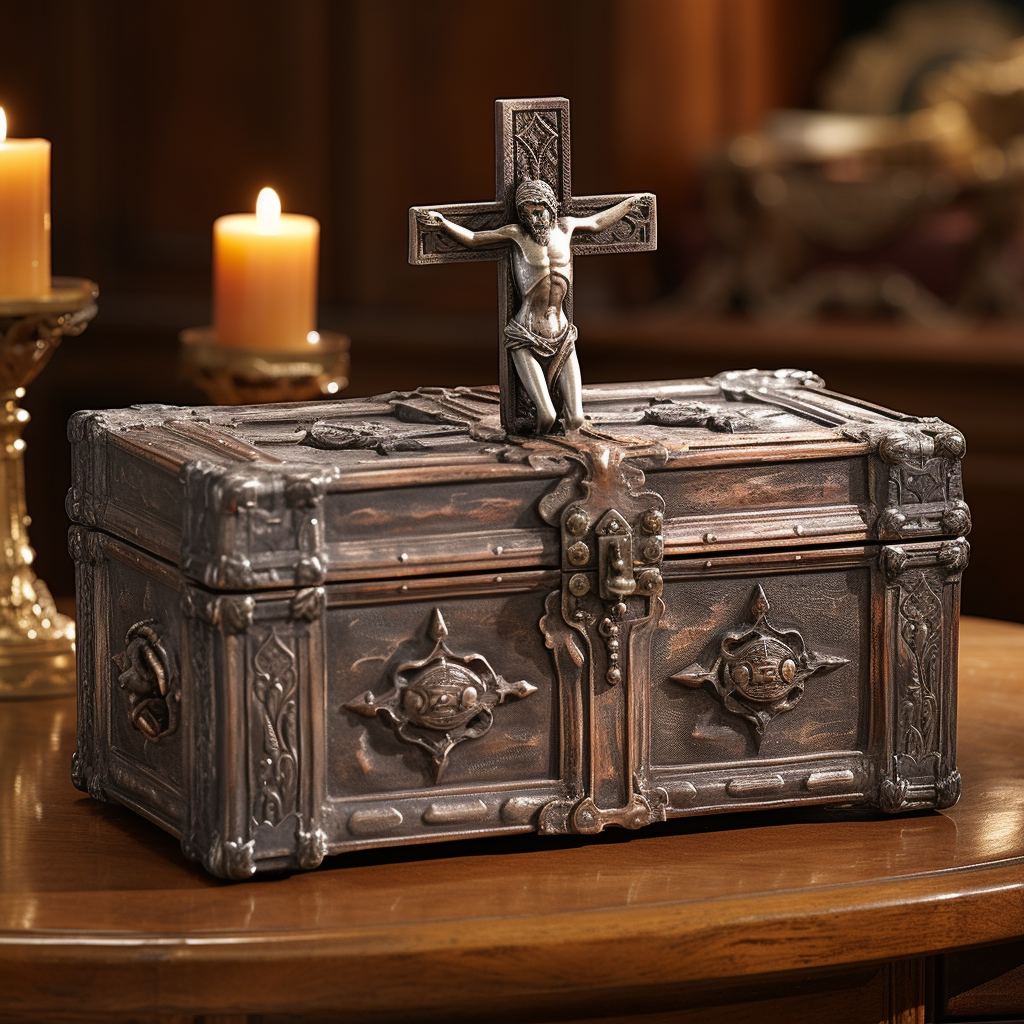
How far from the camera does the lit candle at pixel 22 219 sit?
1.69 metres

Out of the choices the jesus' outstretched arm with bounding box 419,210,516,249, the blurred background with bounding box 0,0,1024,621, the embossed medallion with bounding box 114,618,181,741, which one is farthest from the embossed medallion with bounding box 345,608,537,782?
the blurred background with bounding box 0,0,1024,621

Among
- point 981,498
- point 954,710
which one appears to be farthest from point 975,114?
point 954,710

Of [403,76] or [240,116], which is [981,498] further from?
[240,116]

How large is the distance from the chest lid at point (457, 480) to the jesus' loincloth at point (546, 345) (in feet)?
0.15

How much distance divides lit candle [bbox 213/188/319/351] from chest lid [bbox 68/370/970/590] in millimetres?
279

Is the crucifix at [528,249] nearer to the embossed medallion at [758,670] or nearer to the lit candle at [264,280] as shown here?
the embossed medallion at [758,670]

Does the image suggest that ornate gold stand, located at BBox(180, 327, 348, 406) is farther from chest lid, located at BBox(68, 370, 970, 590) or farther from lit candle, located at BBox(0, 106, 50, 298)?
chest lid, located at BBox(68, 370, 970, 590)

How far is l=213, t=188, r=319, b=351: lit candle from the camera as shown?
1754 millimetres

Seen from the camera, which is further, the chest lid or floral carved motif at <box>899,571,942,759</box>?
floral carved motif at <box>899,571,942,759</box>

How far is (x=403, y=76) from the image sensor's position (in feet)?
11.5

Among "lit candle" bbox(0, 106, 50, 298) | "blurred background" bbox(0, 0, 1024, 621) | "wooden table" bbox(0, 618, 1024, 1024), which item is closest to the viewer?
"wooden table" bbox(0, 618, 1024, 1024)

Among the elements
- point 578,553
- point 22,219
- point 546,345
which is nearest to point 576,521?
point 578,553

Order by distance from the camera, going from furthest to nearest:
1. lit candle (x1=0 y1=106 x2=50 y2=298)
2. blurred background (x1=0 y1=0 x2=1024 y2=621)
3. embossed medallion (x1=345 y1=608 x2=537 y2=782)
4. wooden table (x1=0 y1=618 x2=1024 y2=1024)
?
blurred background (x1=0 y1=0 x2=1024 y2=621)
lit candle (x1=0 y1=106 x2=50 y2=298)
embossed medallion (x1=345 y1=608 x2=537 y2=782)
wooden table (x1=0 y1=618 x2=1024 y2=1024)

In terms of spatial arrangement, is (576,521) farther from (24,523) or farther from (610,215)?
(24,523)
